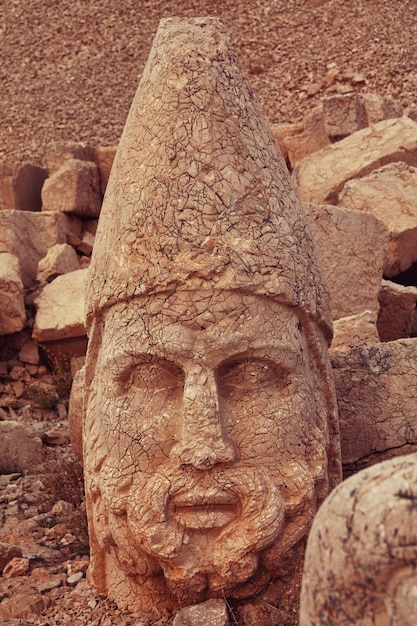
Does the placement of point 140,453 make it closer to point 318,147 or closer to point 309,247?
point 309,247

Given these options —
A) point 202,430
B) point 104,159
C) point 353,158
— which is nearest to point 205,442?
point 202,430

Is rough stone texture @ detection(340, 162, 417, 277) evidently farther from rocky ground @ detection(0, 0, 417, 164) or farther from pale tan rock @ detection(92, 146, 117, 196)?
rocky ground @ detection(0, 0, 417, 164)

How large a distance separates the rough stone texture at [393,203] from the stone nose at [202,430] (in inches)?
177

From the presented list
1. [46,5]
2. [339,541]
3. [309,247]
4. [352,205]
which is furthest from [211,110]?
[46,5]

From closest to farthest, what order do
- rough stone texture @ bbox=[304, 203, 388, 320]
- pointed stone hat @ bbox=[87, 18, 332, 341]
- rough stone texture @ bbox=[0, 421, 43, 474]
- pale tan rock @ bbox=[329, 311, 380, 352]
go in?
pointed stone hat @ bbox=[87, 18, 332, 341], pale tan rock @ bbox=[329, 311, 380, 352], rough stone texture @ bbox=[0, 421, 43, 474], rough stone texture @ bbox=[304, 203, 388, 320]

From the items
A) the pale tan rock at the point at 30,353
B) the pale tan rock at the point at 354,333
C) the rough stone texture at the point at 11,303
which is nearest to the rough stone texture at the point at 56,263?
the rough stone texture at the point at 11,303

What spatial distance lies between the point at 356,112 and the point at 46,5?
31.0ft

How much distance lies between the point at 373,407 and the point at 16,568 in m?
1.80

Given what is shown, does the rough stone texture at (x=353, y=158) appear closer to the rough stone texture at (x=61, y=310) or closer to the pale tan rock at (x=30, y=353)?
the rough stone texture at (x=61, y=310)

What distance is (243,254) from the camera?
370cm

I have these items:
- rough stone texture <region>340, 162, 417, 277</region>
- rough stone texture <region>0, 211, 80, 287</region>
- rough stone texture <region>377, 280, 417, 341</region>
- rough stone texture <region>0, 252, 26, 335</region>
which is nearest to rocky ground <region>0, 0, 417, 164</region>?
rough stone texture <region>0, 211, 80, 287</region>

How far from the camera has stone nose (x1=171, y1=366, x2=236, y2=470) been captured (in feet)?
11.7

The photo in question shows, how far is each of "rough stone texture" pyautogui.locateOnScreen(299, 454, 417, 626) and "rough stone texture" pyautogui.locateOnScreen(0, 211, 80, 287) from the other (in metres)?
7.74

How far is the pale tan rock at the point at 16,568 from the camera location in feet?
14.7
